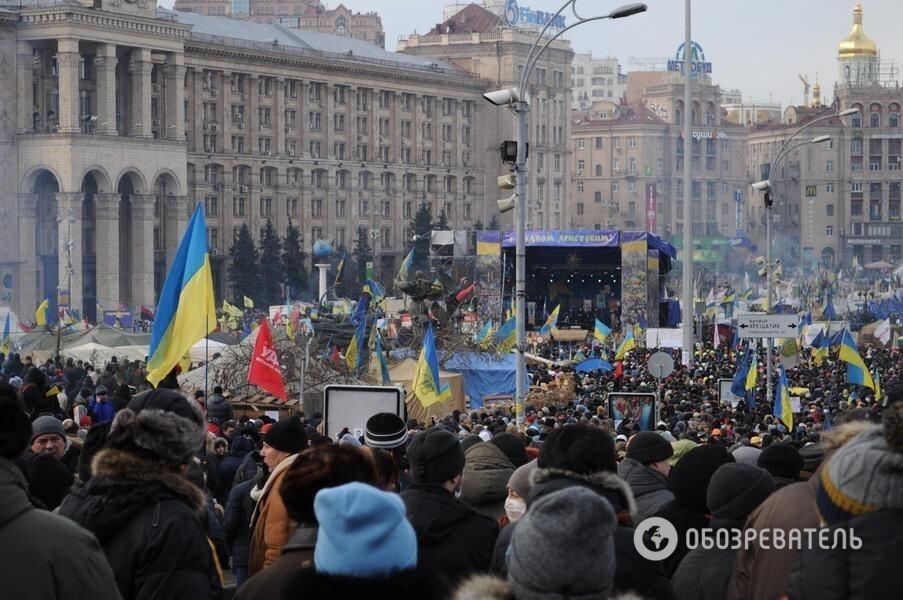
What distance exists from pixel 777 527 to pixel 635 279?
5293 cm

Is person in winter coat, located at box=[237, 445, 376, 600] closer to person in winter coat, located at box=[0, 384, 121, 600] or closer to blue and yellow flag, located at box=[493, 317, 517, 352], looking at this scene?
person in winter coat, located at box=[0, 384, 121, 600]

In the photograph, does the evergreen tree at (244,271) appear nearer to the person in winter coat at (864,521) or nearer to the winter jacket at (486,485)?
the winter jacket at (486,485)

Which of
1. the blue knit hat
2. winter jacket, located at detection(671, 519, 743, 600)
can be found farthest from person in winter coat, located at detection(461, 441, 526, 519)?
the blue knit hat

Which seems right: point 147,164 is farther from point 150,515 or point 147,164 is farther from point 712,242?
point 150,515

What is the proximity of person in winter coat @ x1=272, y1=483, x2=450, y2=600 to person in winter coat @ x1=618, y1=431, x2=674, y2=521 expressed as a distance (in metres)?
3.54

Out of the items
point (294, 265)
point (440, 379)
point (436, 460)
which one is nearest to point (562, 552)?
point (436, 460)

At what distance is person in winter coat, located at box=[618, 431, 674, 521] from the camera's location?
8094 mm

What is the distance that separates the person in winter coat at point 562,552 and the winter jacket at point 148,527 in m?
1.35

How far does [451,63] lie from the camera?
114188mm

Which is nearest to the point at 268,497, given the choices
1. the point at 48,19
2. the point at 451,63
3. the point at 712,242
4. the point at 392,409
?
the point at 392,409

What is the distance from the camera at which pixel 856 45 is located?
149250mm

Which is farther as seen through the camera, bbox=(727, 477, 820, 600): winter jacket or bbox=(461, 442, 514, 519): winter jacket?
bbox=(461, 442, 514, 519): winter jacket

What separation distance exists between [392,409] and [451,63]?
102954 millimetres

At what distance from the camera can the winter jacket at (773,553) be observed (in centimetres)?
546
